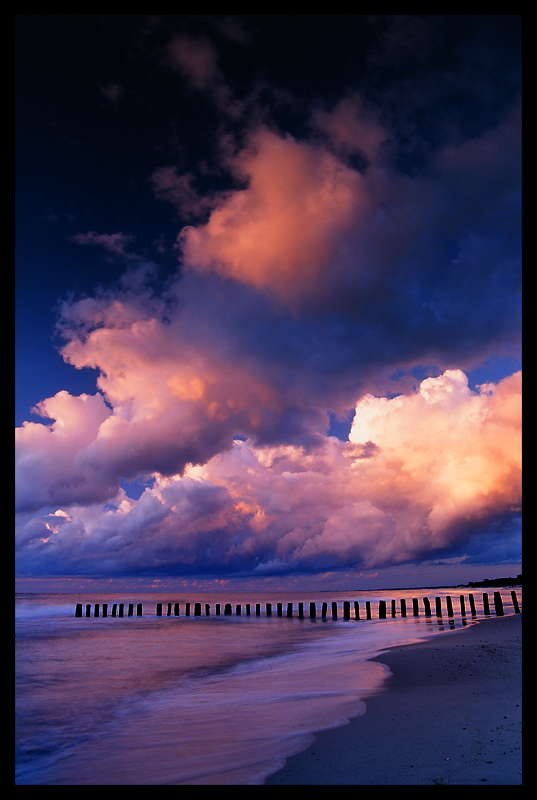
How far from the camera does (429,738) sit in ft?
19.2

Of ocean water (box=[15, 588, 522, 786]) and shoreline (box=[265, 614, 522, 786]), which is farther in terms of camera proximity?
ocean water (box=[15, 588, 522, 786])

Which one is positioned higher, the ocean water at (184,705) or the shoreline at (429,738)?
the shoreline at (429,738)

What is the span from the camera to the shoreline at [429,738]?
16.1 ft

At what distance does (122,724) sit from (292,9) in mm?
10770

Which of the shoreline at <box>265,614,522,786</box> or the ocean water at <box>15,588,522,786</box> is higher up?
the shoreline at <box>265,614,522,786</box>

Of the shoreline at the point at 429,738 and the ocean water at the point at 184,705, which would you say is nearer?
the shoreline at the point at 429,738

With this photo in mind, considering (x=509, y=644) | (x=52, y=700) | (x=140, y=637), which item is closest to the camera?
(x=52, y=700)

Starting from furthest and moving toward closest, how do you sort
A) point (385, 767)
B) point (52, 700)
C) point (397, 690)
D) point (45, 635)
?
point (45, 635)
point (52, 700)
point (397, 690)
point (385, 767)

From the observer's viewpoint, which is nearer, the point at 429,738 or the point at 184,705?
the point at 429,738

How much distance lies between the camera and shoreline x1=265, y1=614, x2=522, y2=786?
4.91 metres

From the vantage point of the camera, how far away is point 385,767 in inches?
201

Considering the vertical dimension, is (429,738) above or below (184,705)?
above
